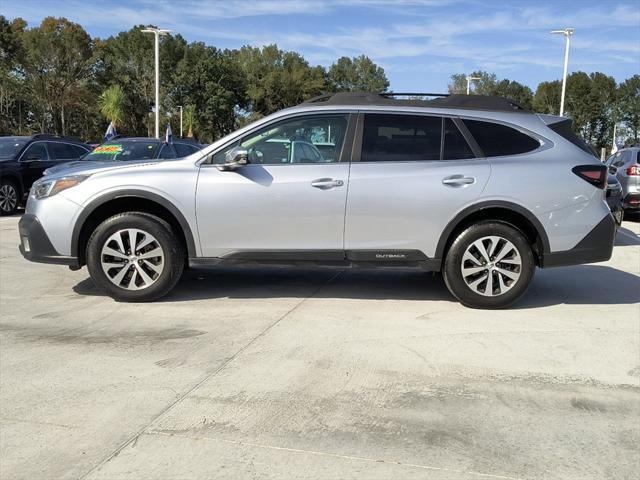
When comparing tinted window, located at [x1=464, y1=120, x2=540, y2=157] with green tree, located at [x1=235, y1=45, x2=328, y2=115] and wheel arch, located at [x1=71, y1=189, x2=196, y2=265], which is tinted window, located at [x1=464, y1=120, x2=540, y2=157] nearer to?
wheel arch, located at [x1=71, y1=189, x2=196, y2=265]

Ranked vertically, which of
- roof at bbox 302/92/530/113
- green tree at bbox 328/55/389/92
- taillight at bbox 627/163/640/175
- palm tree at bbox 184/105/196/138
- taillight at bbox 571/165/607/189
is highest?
green tree at bbox 328/55/389/92

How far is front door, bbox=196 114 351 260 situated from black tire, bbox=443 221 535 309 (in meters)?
1.05

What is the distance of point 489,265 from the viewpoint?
5363 millimetres

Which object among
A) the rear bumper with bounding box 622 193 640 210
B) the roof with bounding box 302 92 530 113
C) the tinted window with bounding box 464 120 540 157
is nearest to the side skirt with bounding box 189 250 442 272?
the tinted window with bounding box 464 120 540 157

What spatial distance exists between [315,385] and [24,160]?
37.8 ft

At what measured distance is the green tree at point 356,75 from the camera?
3246 inches

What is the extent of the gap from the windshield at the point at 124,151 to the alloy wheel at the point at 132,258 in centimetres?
613

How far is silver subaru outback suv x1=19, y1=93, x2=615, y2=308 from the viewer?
17.2 ft

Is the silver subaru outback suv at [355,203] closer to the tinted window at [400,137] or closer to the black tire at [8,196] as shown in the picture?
the tinted window at [400,137]

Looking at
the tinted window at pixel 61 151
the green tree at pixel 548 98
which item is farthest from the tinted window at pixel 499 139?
the green tree at pixel 548 98

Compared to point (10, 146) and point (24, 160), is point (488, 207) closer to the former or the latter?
point (24, 160)

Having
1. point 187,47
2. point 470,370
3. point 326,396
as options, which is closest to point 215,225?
point 326,396

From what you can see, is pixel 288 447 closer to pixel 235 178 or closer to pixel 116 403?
pixel 116 403

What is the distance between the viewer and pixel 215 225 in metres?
5.31
